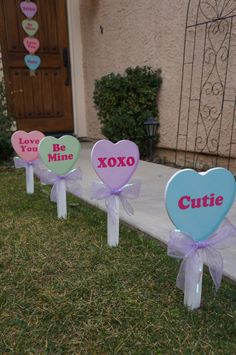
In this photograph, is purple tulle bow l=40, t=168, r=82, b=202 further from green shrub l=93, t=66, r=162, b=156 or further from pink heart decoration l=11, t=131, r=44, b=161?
green shrub l=93, t=66, r=162, b=156

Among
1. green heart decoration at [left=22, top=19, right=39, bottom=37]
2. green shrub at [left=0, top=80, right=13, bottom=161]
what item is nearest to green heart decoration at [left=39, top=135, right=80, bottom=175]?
green shrub at [left=0, top=80, right=13, bottom=161]

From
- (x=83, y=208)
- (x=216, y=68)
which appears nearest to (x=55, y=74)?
(x=216, y=68)

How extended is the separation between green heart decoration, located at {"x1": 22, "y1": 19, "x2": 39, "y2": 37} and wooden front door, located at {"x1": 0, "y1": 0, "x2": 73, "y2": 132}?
0.07 m

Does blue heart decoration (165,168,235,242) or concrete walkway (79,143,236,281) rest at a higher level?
blue heart decoration (165,168,235,242)

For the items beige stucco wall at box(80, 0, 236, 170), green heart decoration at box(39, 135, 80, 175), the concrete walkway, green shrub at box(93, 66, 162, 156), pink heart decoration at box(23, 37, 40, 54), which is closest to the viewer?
the concrete walkway

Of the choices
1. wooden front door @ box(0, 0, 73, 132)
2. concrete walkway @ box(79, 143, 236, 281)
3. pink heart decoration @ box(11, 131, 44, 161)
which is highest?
wooden front door @ box(0, 0, 73, 132)

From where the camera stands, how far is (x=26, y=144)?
3400 mm

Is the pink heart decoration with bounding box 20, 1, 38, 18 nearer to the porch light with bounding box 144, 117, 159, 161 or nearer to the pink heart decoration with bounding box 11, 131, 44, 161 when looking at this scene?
the porch light with bounding box 144, 117, 159, 161

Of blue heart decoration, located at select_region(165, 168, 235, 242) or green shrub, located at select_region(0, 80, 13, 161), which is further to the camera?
green shrub, located at select_region(0, 80, 13, 161)

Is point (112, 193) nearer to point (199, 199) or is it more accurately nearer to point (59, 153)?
point (59, 153)

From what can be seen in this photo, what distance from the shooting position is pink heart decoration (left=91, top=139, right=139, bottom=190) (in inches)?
87.5

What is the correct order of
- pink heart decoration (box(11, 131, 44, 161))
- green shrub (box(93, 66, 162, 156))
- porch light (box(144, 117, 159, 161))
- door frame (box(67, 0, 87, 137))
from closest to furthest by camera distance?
pink heart decoration (box(11, 131, 44, 161)) < porch light (box(144, 117, 159, 161)) < green shrub (box(93, 66, 162, 156)) < door frame (box(67, 0, 87, 137))

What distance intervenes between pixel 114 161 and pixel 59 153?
0.70 m

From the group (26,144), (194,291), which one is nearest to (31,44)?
(26,144)
